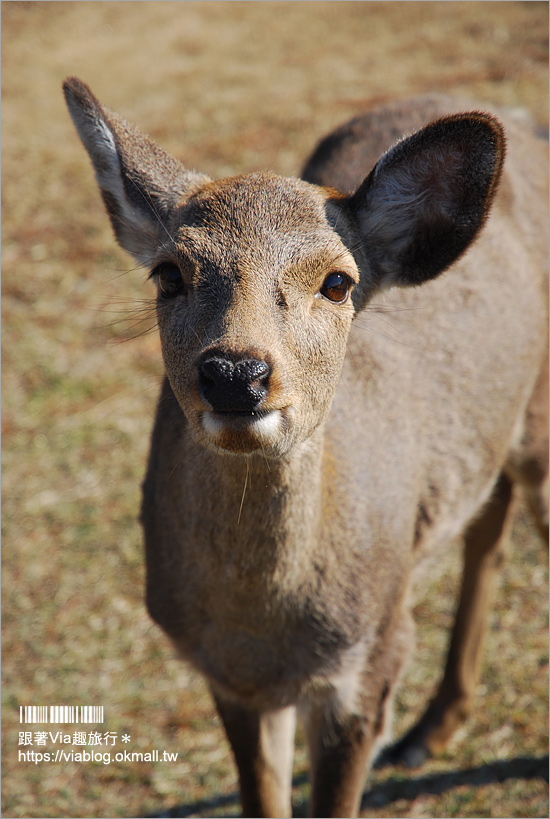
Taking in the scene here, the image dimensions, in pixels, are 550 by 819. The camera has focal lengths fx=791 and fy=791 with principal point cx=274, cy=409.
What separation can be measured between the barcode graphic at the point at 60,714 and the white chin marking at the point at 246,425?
3.15 meters

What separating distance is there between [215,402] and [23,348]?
17.6ft

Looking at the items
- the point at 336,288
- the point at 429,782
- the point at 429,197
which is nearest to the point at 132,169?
the point at 336,288

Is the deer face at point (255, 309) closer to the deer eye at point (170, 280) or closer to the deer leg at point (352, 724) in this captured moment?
the deer eye at point (170, 280)

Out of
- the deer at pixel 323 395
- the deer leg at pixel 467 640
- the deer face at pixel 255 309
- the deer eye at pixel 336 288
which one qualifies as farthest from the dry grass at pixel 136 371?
the deer eye at pixel 336 288

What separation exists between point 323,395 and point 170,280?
0.68m

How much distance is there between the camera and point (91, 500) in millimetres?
6102

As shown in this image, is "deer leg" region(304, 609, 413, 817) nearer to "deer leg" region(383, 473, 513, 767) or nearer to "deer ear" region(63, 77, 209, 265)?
"deer leg" region(383, 473, 513, 767)

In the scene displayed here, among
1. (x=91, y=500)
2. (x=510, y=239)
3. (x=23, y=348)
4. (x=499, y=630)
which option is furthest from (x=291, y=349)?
(x=23, y=348)

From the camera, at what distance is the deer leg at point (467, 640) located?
15.6 feet

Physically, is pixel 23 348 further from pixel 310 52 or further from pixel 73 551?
pixel 310 52

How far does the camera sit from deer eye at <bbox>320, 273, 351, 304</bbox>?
2.78m

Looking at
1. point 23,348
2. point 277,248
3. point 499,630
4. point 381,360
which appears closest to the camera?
point 277,248

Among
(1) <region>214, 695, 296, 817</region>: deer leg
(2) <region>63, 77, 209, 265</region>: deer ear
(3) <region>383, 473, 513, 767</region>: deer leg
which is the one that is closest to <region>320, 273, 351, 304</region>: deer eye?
(2) <region>63, 77, 209, 265</region>: deer ear

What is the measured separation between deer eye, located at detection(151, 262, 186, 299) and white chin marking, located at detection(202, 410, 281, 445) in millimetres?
600
